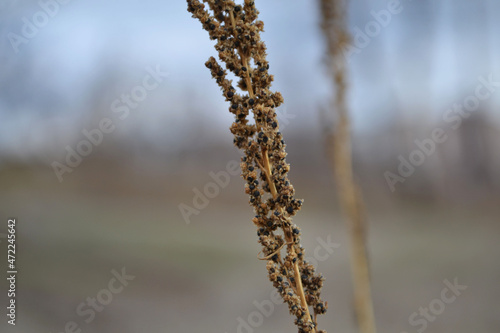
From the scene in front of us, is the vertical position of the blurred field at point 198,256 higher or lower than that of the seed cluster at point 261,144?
higher

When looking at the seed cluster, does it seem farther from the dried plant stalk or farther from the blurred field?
the blurred field

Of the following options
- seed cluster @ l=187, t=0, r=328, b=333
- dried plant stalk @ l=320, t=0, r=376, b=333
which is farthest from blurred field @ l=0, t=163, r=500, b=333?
seed cluster @ l=187, t=0, r=328, b=333

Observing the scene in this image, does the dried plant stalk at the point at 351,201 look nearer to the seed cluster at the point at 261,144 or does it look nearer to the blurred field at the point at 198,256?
the seed cluster at the point at 261,144

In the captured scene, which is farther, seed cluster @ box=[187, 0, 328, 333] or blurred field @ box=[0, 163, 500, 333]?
blurred field @ box=[0, 163, 500, 333]

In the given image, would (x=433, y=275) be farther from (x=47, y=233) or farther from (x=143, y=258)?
(x=47, y=233)

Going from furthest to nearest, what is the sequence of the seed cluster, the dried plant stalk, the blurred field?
the blurred field, the dried plant stalk, the seed cluster

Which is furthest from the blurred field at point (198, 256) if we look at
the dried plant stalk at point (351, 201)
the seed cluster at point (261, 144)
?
the seed cluster at point (261, 144)

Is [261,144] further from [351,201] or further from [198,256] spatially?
[198,256]

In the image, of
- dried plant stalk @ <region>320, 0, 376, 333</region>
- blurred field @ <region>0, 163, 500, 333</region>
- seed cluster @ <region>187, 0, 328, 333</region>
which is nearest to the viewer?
seed cluster @ <region>187, 0, 328, 333</region>
